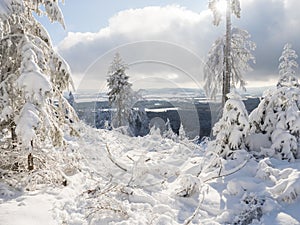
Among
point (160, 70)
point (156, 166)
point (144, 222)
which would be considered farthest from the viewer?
point (160, 70)

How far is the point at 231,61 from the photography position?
16.2 metres

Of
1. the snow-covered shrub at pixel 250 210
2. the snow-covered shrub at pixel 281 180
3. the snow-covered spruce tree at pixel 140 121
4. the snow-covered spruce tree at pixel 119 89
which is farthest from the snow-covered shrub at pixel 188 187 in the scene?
the snow-covered spruce tree at pixel 140 121

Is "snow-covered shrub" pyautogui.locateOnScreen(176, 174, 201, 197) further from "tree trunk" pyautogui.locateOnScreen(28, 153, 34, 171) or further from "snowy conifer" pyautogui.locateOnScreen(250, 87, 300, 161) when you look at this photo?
"tree trunk" pyautogui.locateOnScreen(28, 153, 34, 171)

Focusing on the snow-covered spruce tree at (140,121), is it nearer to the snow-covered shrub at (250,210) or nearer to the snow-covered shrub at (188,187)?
the snow-covered shrub at (188,187)

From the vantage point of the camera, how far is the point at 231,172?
275 inches

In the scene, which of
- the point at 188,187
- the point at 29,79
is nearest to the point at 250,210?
the point at 188,187

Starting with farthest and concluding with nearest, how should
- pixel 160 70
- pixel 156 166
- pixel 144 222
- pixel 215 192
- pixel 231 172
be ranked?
pixel 160 70, pixel 156 166, pixel 231 172, pixel 215 192, pixel 144 222

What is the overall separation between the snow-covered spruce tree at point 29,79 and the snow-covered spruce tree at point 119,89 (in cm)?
2186

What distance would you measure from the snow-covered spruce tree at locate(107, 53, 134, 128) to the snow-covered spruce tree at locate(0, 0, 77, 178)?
71.7ft

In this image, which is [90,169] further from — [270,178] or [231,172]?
[270,178]

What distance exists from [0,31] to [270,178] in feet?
21.0

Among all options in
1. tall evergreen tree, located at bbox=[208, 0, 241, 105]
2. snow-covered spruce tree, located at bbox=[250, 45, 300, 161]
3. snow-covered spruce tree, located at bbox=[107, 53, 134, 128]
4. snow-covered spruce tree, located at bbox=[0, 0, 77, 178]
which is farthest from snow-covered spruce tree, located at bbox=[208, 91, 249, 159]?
snow-covered spruce tree, located at bbox=[107, 53, 134, 128]

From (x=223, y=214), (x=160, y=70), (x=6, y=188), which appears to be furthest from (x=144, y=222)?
(x=160, y=70)

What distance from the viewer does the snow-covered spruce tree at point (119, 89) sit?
29.0m
